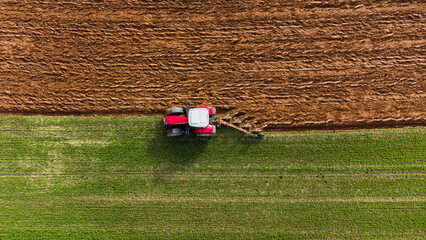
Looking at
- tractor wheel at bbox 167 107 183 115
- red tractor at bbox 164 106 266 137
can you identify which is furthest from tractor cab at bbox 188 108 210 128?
tractor wheel at bbox 167 107 183 115

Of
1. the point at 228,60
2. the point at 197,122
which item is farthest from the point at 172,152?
the point at 228,60

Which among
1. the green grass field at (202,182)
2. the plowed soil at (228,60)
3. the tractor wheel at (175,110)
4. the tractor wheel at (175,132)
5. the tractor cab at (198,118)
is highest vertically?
the plowed soil at (228,60)

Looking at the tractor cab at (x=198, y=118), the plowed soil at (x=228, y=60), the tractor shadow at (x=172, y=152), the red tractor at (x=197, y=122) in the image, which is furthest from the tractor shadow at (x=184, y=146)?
the tractor cab at (x=198, y=118)

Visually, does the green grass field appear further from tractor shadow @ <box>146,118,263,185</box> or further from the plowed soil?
the plowed soil

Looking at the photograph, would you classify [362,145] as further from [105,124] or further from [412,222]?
[105,124]

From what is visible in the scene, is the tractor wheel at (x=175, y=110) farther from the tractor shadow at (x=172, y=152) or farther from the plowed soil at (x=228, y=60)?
the tractor shadow at (x=172, y=152)

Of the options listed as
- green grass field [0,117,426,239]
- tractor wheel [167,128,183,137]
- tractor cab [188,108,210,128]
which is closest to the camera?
tractor cab [188,108,210,128]

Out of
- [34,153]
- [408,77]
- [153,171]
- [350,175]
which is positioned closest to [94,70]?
[34,153]
